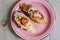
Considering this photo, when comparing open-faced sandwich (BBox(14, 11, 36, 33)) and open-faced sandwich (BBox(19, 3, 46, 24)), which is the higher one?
open-faced sandwich (BBox(19, 3, 46, 24))

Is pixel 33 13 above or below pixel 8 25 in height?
above

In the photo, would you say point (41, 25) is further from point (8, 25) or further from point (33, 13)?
point (8, 25)

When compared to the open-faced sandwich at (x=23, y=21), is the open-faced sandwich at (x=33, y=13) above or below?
above

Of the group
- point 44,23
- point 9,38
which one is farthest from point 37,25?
point 9,38

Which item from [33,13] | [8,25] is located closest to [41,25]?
[33,13]
